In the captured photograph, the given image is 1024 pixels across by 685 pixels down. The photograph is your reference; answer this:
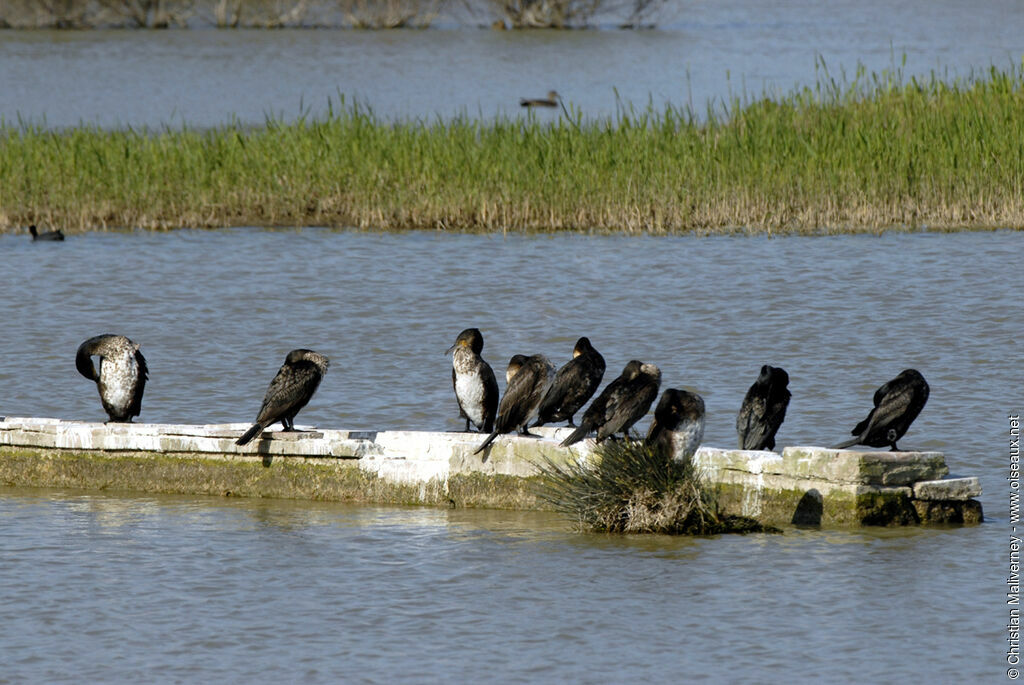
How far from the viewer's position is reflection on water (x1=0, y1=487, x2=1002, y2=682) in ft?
21.4

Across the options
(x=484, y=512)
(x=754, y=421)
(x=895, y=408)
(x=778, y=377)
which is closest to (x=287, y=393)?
(x=484, y=512)

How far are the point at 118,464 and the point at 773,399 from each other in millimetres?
3868

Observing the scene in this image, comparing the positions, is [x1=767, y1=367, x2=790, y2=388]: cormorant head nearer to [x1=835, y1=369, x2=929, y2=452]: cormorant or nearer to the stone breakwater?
[x1=835, y1=369, x2=929, y2=452]: cormorant

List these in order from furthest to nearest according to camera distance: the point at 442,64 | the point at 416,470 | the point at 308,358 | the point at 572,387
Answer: the point at 442,64 → the point at 308,358 → the point at 572,387 → the point at 416,470

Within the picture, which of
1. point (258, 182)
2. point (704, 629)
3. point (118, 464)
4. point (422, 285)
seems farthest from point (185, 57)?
point (704, 629)

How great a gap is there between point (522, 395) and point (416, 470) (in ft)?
2.47

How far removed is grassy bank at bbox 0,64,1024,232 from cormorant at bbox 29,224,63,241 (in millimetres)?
837

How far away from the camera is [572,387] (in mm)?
9188

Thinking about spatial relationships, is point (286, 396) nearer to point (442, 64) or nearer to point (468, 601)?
point (468, 601)

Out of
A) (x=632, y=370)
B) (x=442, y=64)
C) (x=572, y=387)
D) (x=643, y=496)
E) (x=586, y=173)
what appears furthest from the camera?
(x=442, y=64)

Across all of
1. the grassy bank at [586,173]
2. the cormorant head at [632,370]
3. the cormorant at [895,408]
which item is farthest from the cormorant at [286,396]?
the grassy bank at [586,173]

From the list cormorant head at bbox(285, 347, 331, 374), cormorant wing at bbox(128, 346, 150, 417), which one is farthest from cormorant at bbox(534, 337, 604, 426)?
cormorant wing at bbox(128, 346, 150, 417)

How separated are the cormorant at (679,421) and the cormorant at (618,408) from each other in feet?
0.69

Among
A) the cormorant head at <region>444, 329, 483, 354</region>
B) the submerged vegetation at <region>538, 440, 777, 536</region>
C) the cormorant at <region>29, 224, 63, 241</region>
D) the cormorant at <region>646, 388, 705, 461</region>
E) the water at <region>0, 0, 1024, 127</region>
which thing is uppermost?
the water at <region>0, 0, 1024, 127</region>
